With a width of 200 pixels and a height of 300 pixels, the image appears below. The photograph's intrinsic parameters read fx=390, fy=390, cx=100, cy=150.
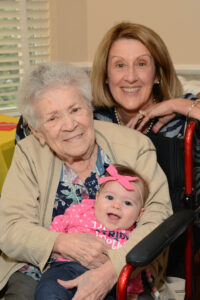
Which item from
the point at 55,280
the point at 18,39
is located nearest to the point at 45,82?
the point at 55,280

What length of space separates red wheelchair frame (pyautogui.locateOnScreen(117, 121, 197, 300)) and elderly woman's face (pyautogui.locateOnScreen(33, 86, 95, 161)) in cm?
42

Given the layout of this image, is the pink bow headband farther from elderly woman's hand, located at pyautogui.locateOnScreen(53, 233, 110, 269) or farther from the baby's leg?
the baby's leg

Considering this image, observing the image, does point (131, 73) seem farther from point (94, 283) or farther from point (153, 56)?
point (94, 283)

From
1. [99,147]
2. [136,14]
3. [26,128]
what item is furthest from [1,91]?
[99,147]

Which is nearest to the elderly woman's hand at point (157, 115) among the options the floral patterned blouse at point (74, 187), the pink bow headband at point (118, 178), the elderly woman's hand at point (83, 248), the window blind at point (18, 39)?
the floral patterned blouse at point (74, 187)

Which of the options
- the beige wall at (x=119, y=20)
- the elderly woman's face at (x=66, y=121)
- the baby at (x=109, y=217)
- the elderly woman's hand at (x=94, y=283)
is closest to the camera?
the elderly woman's hand at (x=94, y=283)

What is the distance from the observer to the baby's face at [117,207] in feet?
4.98

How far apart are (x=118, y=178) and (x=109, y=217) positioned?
157 millimetres

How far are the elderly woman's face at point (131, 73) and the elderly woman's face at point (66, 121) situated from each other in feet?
1.27

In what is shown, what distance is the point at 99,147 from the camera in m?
1.76

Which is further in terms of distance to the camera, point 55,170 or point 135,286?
point 55,170

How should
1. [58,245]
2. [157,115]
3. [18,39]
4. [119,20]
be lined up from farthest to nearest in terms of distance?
[18,39] → [119,20] → [157,115] → [58,245]

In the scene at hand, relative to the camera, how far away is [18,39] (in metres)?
3.67

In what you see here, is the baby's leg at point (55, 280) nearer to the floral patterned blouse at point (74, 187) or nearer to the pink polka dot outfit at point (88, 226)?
the pink polka dot outfit at point (88, 226)
